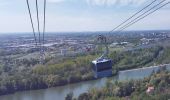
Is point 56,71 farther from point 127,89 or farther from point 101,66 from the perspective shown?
point 101,66

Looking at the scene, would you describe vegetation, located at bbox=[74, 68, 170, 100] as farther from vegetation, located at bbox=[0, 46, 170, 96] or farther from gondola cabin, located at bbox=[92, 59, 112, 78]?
gondola cabin, located at bbox=[92, 59, 112, 78]

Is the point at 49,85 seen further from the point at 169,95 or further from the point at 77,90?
the point at 169,95

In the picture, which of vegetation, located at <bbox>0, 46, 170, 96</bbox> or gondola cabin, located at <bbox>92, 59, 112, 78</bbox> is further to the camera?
vegetation, located at <bbox>0, 46, 170, 96</bbox>

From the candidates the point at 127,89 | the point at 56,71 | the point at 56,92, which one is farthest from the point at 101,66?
the point at 56,71

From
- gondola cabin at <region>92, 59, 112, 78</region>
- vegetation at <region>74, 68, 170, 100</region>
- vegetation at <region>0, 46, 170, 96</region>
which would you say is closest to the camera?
gondola cabin at <region>92, 59, 112, 78</region>

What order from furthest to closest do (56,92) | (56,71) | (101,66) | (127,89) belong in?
(56,71) < (56,92) < (127,89) < (101,66)

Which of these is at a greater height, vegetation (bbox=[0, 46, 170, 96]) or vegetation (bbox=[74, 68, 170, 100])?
vegetation (bbox=[74, 68, 170, 100])

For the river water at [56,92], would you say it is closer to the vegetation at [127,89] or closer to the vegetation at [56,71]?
the vegetation at [56,71]

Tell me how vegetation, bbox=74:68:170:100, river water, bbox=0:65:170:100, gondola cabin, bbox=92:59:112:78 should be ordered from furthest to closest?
river water, bbox=0:65:170:100, vegetation, bbox=74:68:170:100, gondola cabin, bbox=92:59:112:78

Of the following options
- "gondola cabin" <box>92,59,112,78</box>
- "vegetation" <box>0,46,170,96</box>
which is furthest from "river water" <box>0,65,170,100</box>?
"gondola cabin" <box>92,59,112,78</box>

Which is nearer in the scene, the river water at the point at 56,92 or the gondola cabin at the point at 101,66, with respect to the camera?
the gondola cabin at the point at 101,66

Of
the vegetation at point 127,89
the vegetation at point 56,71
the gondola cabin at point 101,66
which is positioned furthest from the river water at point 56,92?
the gondola cabin at point 101,66
